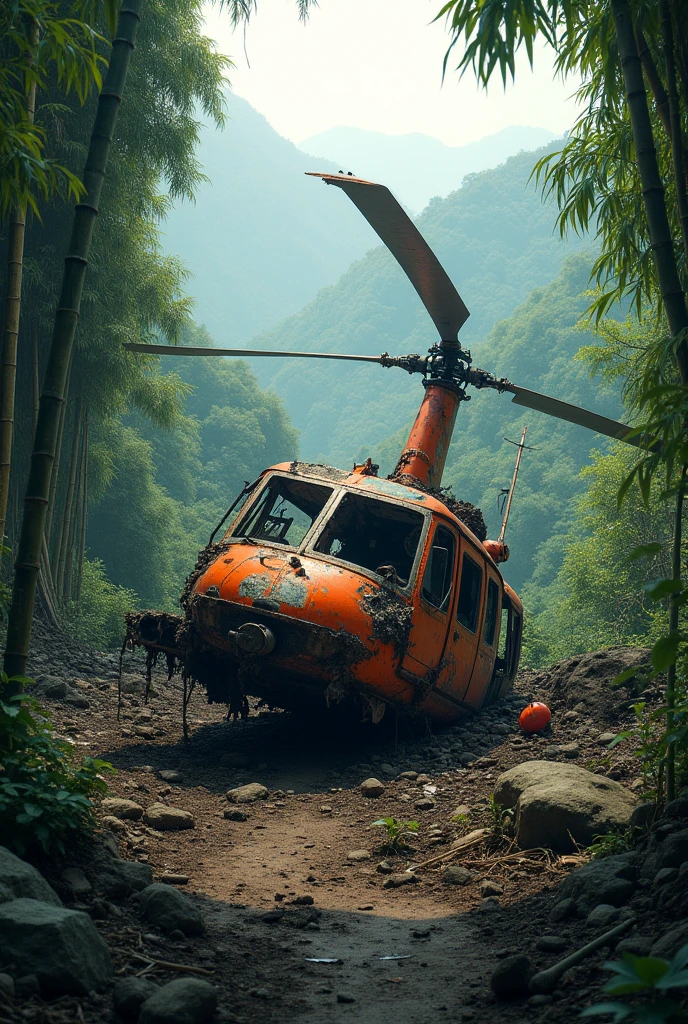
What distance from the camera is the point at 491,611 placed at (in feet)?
31.0

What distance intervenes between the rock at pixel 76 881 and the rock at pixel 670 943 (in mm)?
2069

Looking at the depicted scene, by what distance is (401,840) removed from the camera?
5527 millimetres

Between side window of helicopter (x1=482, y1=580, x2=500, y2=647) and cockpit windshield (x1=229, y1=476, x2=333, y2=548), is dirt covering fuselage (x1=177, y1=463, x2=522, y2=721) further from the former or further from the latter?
side window of helicopter (x1=482, y1=580, x2=500, y2=647)

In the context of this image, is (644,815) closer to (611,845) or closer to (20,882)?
(611,845)

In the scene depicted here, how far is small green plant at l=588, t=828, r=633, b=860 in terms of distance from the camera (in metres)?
4.38

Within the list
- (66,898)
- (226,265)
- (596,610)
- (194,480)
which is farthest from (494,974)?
(226,265)

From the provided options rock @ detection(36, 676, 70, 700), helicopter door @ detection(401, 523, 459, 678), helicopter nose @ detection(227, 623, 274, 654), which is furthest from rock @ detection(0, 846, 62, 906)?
rock @ detection(36, 676, 70, 700)

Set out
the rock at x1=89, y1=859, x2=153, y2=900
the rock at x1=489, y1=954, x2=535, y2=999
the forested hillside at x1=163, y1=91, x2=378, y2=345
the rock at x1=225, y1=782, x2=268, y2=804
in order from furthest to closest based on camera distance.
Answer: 1. the forested hillside at x1=163, y1=91, x2=378, y2=345
2. the rock at x1=225, y1=782, x2=268, y2=804
3. the rock at x1=89, y1=859, x2=153, y2=900
4. the rock at x1=489, y1=954, x2=535, y2=999

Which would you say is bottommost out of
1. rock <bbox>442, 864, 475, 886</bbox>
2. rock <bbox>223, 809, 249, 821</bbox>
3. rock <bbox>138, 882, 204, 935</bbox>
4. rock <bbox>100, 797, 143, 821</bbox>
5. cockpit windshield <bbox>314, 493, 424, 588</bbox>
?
rock <bbox>223, 809, 249, 821</bbox>

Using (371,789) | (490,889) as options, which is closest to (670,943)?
(490,889)

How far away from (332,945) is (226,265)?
152 metres

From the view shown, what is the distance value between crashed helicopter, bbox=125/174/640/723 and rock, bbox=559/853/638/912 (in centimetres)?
300

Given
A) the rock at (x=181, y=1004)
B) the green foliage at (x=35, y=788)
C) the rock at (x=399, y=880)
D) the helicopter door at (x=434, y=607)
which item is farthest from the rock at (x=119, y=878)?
the helicopter door at (x=434, y=607)

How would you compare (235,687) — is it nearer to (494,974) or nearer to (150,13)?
A: (494,974)
